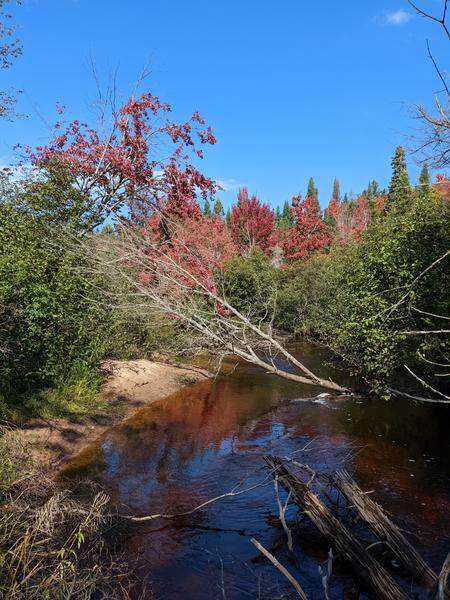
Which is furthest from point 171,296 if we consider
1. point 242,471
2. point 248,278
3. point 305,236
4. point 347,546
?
point 305,236

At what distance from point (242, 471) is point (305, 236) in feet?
110

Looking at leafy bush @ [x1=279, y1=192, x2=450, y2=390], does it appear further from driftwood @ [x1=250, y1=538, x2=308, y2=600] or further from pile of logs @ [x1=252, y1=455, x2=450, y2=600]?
driftwood @ [x1=250, y1=538, x2=308, y2=600]

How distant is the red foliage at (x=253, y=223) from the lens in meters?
45.5

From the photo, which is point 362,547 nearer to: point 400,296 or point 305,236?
point 400,296

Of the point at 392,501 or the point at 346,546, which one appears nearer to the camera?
the point at 346,546

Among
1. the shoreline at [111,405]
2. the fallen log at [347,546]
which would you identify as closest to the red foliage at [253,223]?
the shoreline at [111,405]

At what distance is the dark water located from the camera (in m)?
5.39

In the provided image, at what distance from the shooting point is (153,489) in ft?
25.4

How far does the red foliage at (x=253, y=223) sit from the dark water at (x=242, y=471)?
3147cm

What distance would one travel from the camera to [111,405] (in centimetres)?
1238

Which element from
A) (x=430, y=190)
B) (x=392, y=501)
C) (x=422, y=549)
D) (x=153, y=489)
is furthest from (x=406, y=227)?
(x=153, y=489)

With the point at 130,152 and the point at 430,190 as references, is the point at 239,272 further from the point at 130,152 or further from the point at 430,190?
the point at 430,190

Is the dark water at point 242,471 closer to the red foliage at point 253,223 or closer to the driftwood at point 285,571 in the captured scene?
the driftwood at point 285,571

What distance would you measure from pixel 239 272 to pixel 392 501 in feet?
64.7
